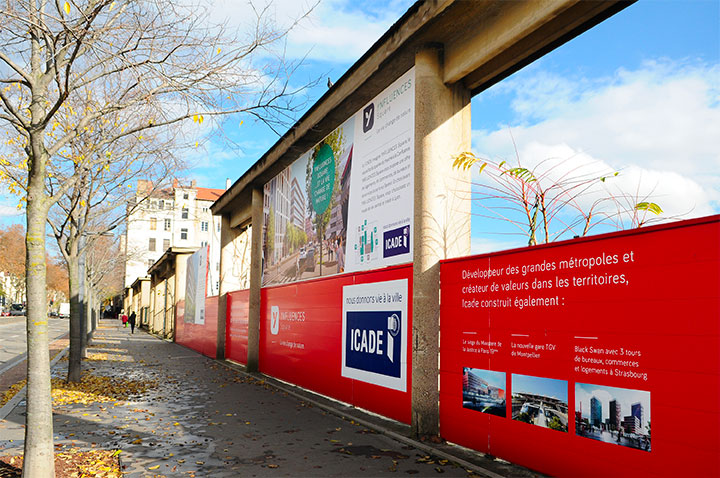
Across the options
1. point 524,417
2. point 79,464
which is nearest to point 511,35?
point 524,417

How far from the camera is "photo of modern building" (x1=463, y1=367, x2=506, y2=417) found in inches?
258

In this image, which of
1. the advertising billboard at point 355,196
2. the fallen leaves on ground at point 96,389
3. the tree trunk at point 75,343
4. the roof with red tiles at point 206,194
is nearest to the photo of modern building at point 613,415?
the advertising billboard at point 355,196

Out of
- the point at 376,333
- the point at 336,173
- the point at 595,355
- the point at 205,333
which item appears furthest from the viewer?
the point at 205,333

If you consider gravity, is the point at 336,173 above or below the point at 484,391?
above

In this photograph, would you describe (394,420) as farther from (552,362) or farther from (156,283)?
(156,283)

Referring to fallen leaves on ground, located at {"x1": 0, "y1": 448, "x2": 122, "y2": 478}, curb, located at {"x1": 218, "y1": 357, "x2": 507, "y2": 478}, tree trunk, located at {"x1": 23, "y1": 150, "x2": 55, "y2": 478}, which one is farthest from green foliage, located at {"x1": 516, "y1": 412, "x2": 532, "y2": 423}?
tree trunk, located at {"x1": 23, "y1": 150, "x2": 55, "y2": 478}

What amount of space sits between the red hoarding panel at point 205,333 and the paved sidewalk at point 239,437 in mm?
9518

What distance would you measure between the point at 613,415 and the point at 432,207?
3539mm

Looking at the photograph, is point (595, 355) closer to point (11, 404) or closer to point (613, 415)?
point (613, 415)

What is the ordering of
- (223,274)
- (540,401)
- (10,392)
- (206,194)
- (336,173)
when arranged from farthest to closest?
(206,194) < (223,274) < (336,173) < (10,392) < (540,401)

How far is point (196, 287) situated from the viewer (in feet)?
86.4

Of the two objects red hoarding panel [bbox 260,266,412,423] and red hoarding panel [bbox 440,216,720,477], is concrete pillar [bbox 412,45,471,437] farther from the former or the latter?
red hoarding panel [bbox 260,266,412,423]

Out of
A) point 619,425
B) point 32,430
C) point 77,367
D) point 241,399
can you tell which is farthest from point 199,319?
point 619,425

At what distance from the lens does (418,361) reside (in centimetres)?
786
